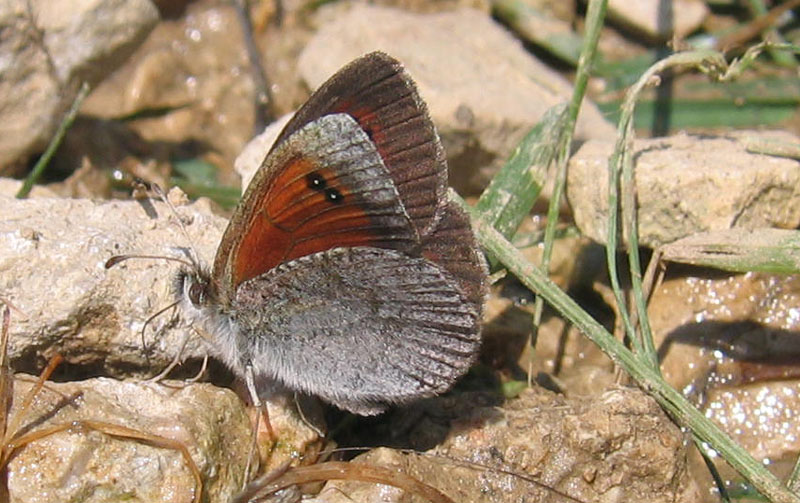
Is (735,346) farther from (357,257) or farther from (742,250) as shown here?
(357,257)

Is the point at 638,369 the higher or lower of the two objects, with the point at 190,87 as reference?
higher

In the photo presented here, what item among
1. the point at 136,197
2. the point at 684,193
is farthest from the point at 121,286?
the point at 684,193

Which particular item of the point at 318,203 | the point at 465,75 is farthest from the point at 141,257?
the point at 465,75

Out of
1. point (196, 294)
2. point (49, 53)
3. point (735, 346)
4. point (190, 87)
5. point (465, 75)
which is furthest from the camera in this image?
point (190, 87)

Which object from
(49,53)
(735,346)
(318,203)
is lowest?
(735,346)

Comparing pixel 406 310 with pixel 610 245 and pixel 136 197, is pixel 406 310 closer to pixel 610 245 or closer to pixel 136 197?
pixel 610 245

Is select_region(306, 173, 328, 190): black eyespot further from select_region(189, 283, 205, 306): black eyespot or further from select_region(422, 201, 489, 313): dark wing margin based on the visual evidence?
select_region(189, 283, 205, 306): black eyespot

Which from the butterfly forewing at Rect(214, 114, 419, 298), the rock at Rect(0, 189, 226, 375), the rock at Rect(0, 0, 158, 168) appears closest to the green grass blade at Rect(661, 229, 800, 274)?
the butterfly forewing at Rect(214, 114, 419, 298)
